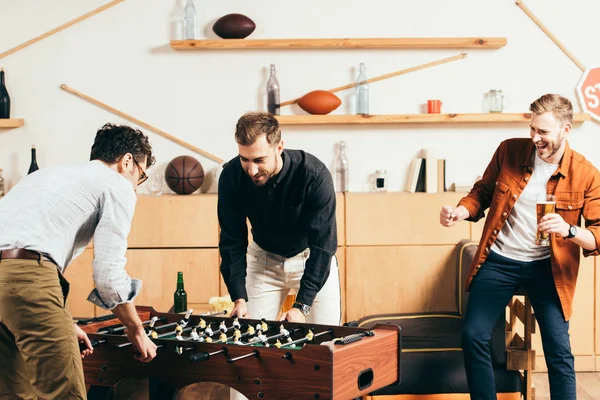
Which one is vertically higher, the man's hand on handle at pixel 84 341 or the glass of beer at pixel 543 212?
the glass of beer at pixel 543 212

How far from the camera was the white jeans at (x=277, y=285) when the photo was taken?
3408mm

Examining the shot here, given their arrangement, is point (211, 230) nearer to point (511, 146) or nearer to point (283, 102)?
point (283, 102)

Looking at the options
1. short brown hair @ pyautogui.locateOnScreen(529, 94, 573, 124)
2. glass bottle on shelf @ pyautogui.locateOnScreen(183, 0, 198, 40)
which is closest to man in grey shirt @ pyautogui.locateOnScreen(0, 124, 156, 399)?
short brown hair @ pyautogui.locateOnScreen(529, 94, 573, 124)

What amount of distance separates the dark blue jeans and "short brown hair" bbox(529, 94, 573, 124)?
0.62 metres

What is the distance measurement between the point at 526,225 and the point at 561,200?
180 millimetres

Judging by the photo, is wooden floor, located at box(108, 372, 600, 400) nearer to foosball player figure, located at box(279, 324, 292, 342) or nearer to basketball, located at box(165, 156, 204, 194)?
basketball, located at box(165, 156, 204, 194)

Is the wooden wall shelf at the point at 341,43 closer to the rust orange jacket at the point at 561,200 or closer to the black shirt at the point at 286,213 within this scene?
the rust orange jacket at the point at 561,200

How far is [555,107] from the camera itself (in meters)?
3.39

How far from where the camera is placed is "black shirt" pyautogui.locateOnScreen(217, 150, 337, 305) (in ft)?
10.5

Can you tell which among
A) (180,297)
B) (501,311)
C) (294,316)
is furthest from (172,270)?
(501,311)

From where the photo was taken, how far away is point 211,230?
4.82 m

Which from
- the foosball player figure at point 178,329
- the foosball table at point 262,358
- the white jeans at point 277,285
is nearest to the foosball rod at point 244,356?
the foosball table at point 262,358

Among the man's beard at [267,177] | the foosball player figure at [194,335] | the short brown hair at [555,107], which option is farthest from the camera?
the short brown hair at [555,107]

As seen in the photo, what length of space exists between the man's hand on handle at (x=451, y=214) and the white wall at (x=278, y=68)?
152cm
